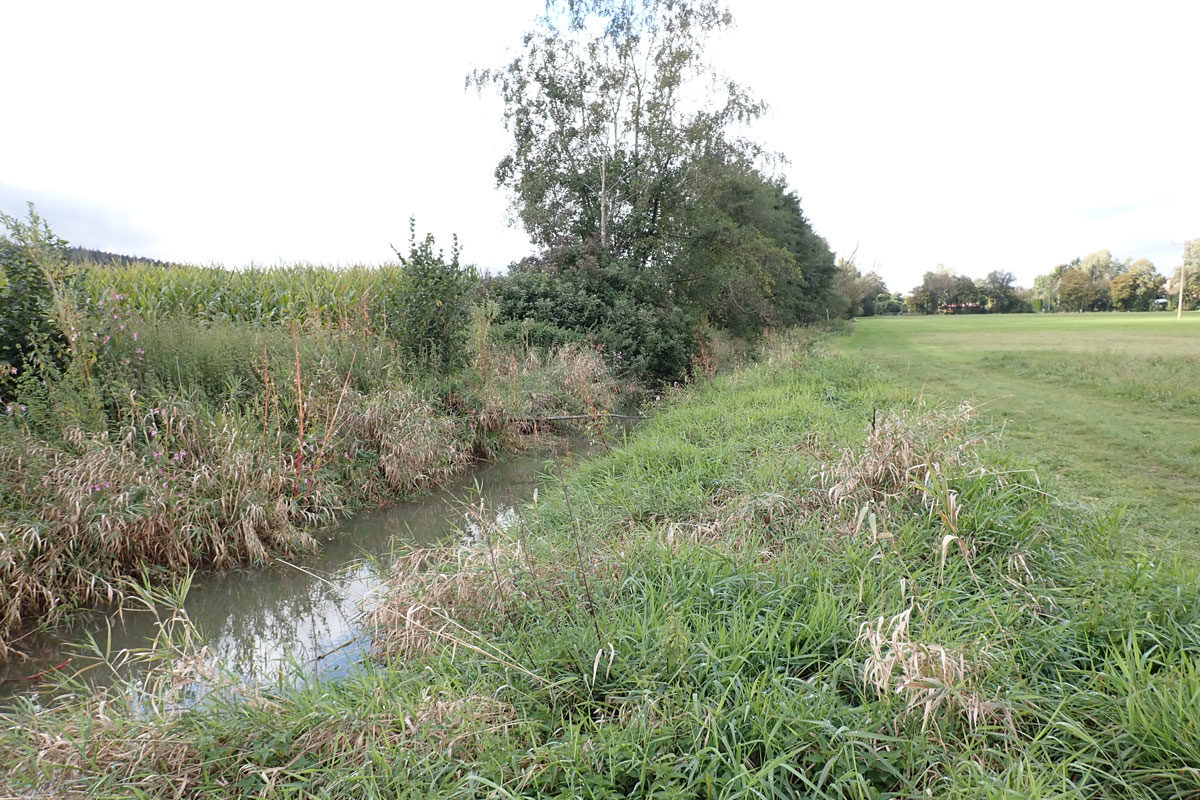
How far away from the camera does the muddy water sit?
12.1ft

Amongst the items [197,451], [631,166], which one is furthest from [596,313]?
[197,451]

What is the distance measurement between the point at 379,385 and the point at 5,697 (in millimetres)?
4990

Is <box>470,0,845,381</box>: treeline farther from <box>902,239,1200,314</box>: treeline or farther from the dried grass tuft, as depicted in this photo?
<box>902,239,1200,314</box>: treeline

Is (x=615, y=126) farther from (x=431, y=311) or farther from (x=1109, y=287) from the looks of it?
(x=1109, y=287)

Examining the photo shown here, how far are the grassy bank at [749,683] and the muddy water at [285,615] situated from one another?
20.2 inches

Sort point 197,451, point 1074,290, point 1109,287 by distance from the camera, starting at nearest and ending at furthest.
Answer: point 197,451
point 1109,287
point 1074,290

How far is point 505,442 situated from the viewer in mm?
8969

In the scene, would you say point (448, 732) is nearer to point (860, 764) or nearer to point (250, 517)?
point (860, 764)

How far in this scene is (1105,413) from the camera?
336 inches

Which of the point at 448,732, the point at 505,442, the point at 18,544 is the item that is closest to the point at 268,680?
the point at 448,732

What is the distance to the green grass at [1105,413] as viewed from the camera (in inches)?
195

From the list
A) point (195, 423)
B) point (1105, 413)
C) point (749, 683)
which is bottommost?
point (749, 683)

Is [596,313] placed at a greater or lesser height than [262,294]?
lesser

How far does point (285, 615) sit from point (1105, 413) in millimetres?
10236
